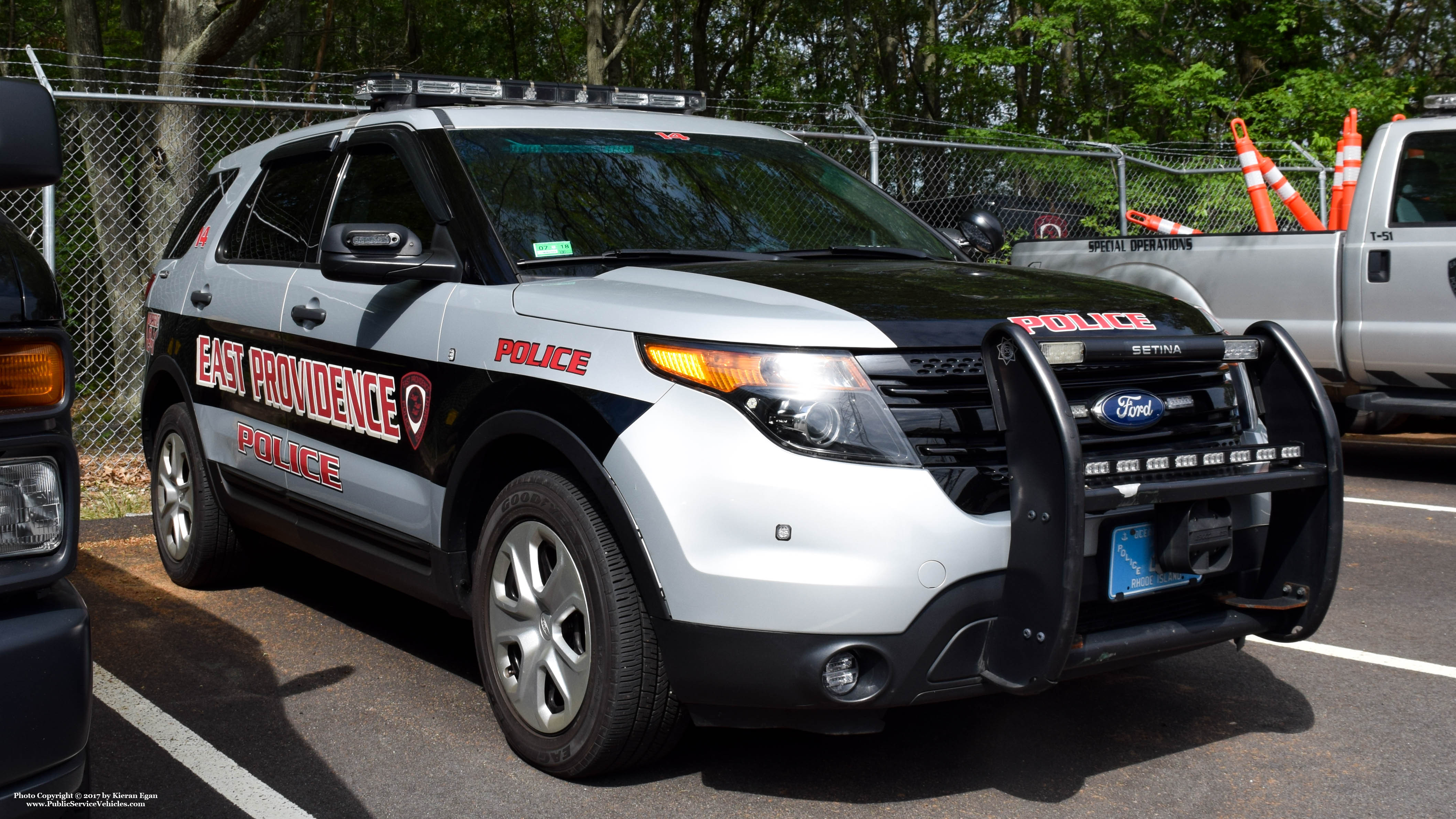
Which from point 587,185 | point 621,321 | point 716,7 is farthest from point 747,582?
point 716,7

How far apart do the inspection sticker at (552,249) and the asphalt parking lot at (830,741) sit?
4.74ft

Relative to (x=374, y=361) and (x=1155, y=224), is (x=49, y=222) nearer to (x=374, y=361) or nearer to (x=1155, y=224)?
(x=374, y=361)

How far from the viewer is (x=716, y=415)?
308 cm

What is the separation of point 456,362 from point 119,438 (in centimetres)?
610

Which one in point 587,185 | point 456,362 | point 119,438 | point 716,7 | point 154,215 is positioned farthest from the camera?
point 716,7

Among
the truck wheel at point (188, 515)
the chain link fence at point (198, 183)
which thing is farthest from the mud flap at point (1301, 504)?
the chain link fence at point (198, 183)

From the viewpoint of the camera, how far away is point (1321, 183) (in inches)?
529

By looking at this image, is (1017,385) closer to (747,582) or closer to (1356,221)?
(747,582)

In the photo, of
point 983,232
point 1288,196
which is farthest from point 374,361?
point 1288,196

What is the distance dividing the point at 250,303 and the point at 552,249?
166cm

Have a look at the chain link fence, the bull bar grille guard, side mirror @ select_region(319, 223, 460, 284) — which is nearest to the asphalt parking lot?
the bull bar grille guard

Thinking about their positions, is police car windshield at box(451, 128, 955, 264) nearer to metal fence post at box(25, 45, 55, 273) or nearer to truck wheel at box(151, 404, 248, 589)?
truck wheel at box(151, 404, 248, 589)

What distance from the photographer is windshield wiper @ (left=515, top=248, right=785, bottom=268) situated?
3.89 metres

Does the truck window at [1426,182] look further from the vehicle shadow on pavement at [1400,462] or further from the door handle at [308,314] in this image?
the door handle at [308,314]
